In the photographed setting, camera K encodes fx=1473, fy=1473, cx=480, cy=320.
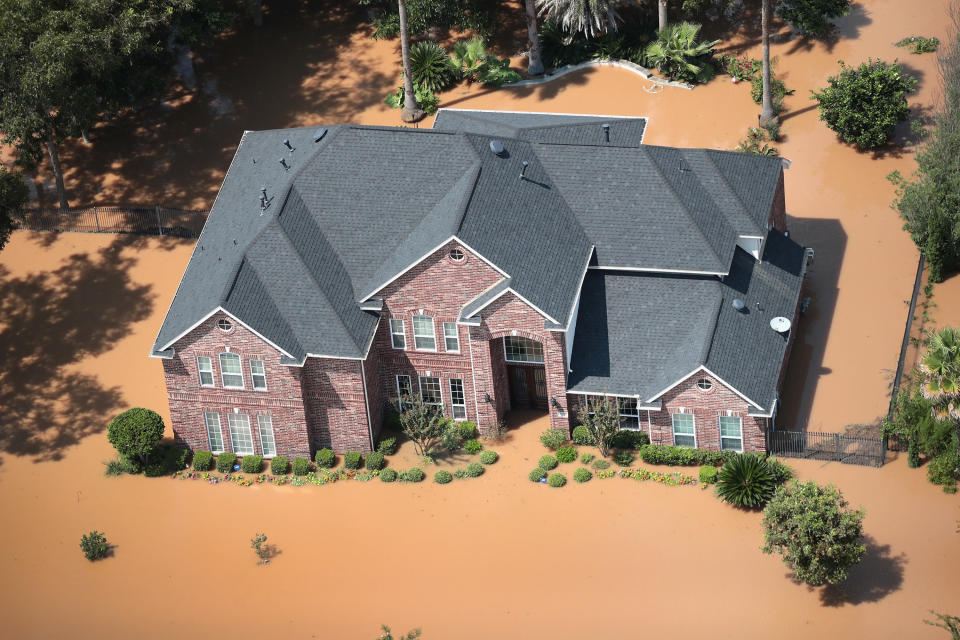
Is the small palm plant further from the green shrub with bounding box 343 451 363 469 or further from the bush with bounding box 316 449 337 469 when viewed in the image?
the bush with bounding box 316 449 337 469

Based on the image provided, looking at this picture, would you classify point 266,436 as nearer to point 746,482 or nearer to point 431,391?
point 431,391

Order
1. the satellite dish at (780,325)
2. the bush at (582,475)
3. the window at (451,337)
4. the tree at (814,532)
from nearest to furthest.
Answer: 1. the tree at (814,532)
2. the bush at (582,475)
3. the satellite dish at (780,325)
4. the window at (451,337)

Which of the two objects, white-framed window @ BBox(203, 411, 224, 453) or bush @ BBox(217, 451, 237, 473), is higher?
white-framed window @ BBox(203, 411, 224, 453)

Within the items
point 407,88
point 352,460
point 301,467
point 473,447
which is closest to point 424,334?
point 473,447

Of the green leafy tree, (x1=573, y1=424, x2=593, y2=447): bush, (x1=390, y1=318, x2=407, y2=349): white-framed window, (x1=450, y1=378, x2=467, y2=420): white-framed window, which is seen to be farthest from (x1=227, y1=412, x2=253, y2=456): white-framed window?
the green leafy tree

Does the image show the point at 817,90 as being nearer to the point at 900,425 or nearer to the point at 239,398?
the point at 900,425

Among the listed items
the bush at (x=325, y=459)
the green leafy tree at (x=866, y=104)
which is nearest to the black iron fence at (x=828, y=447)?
the bush at (x=325, y=459)

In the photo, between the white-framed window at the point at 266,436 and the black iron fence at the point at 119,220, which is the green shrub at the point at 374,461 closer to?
the white-framed window at the point at 266,436
